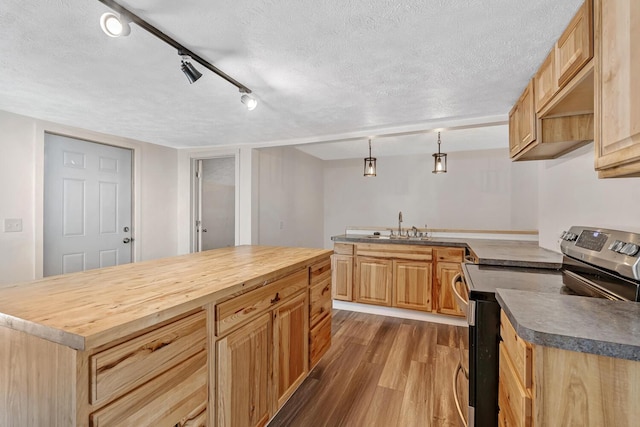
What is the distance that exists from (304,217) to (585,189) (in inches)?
143

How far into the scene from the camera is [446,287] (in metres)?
3.18

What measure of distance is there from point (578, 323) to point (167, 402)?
1.33 metres

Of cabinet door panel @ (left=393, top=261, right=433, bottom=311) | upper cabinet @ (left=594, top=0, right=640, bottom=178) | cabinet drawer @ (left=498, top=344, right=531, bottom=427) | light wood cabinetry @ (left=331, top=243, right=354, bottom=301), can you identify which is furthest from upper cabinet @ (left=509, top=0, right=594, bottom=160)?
light wood cabinetry @ (left=331, top=243, right=354, bottom=301)

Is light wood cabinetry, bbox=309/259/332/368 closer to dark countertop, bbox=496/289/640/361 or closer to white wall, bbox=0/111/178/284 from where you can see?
dark countertop, bbox=496/289/640/361

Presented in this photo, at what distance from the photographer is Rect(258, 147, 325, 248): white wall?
157 inches

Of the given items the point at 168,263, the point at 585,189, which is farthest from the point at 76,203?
the point at 585,189

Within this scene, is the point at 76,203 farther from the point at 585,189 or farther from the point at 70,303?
the point at 585,189

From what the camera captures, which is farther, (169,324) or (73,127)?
(73,127)

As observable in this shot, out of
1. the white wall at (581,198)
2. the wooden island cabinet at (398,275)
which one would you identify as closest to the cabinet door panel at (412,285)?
the wooden island cabinet at (398,275)

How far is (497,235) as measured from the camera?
3611 millimetres

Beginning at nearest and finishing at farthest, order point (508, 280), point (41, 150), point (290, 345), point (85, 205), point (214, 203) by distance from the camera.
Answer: point (508, 280) < point (290, 345) < point (41, 150) < point (85, 205) < point (214, 203)

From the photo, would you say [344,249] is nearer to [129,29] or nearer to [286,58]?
[286,58]

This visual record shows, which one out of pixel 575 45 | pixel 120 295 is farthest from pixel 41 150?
pixel 575 45

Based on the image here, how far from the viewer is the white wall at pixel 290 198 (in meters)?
3.99
